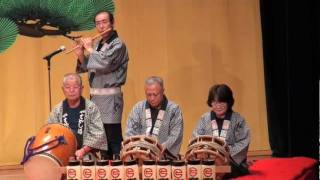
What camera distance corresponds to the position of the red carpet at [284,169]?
4793 millimetres

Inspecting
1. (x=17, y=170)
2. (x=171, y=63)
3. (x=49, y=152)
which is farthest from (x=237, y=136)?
(x=17, y=170)

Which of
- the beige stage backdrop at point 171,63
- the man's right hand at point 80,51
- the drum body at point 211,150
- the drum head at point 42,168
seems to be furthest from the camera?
the beige stage backdrop at point 171,63

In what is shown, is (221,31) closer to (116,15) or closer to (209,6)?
(209,6)

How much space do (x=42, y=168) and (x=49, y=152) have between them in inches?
4.7

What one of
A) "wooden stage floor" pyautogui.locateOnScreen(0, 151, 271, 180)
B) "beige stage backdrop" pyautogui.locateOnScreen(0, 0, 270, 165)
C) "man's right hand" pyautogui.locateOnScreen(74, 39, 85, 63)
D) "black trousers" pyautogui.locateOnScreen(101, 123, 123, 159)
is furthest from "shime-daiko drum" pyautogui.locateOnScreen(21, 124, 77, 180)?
"beige stage backdrop" pyautogui.locateOnScreen(0, 0, 270, 165)

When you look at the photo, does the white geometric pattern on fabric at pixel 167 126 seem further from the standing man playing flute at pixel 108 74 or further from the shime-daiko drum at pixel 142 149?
the shime-daiko drum at pixel 142 149

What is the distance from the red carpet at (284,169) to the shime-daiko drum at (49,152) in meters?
1.24

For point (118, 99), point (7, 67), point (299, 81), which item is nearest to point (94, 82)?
point (118, 99)

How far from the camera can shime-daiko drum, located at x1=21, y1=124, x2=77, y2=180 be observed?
171 inches

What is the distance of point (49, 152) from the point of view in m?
4.40

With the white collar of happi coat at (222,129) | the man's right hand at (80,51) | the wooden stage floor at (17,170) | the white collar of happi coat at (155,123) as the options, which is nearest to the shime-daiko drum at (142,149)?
the white collar of happi coat at (155,123)

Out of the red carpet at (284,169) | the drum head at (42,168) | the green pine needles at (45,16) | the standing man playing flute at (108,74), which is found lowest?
the red carpet at (284,169)

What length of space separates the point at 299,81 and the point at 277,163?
1.05m

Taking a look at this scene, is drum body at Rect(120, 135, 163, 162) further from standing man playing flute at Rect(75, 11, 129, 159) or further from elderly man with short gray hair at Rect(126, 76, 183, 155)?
standing man playing flute at Rect(75, 11, 129, 159)
